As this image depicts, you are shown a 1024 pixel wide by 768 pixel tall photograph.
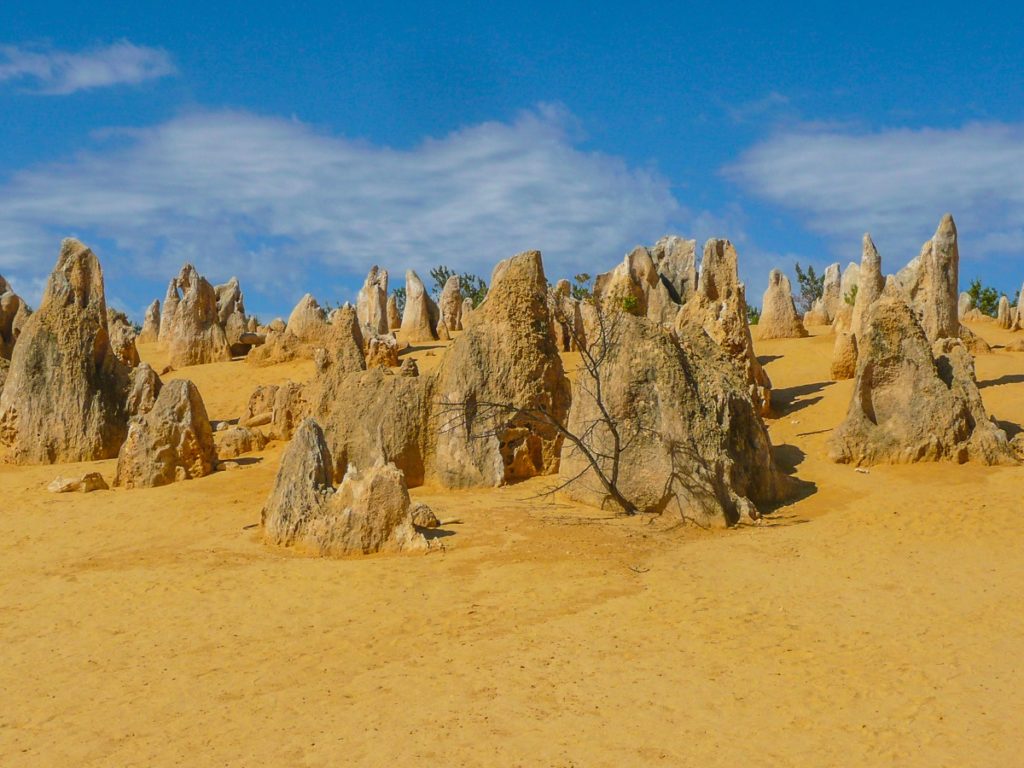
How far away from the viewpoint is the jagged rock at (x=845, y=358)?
19.6 meters

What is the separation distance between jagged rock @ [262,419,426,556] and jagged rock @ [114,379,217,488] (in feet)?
14.8

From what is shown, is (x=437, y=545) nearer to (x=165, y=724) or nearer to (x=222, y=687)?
(x=222, y=687)

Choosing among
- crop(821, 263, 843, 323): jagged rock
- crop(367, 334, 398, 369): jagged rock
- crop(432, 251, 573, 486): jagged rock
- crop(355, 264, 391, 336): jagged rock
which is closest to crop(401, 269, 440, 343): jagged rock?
crop(355, 264, 391, 336): jagged rock

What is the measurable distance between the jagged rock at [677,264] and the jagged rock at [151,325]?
17.8 meters

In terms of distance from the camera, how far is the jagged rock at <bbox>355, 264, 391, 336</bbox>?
1352 inches

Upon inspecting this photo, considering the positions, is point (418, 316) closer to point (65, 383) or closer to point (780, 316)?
point (780, 316)

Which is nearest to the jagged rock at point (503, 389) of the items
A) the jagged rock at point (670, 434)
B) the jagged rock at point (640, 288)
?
the jagged rock at point (670, 434)

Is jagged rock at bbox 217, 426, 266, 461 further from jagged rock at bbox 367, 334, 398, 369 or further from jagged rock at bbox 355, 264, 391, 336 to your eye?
jagged rock at bbox 355, 264, 391, 336

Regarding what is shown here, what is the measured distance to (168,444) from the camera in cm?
1410

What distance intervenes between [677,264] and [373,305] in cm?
1073

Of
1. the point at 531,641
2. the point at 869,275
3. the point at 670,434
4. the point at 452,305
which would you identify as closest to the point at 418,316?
the point at 452,305

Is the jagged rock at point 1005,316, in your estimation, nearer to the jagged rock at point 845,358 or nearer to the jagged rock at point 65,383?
the jagged rock at point 845,358

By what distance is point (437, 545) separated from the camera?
9625mm

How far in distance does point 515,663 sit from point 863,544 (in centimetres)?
476
